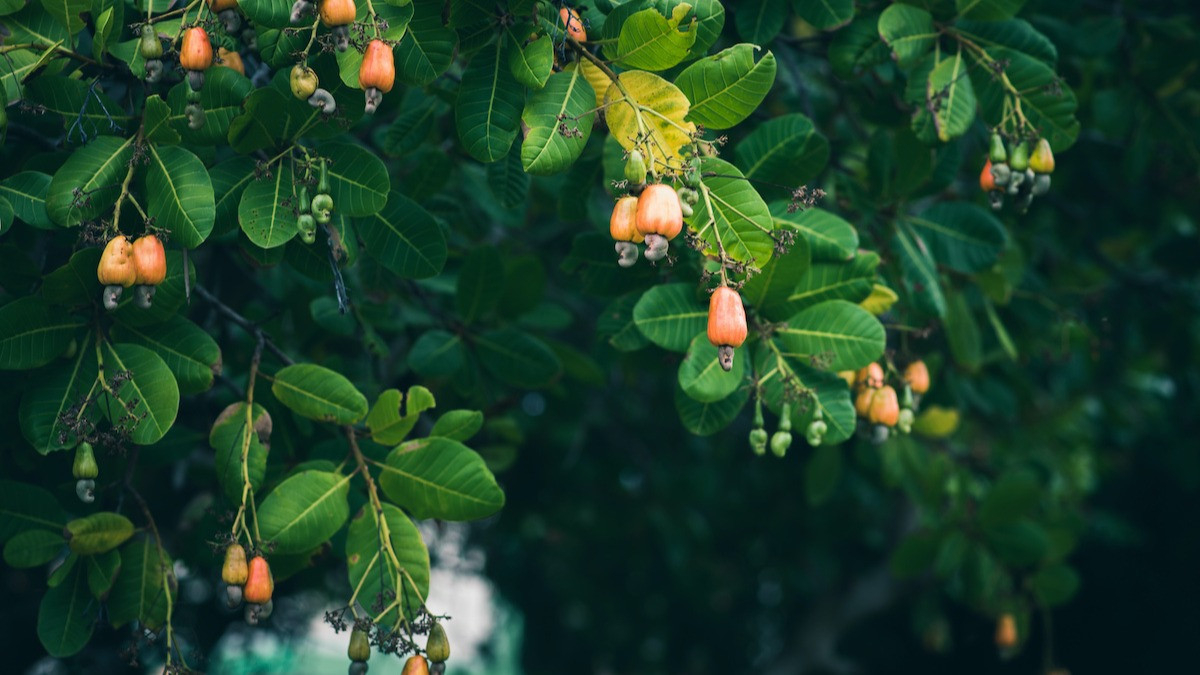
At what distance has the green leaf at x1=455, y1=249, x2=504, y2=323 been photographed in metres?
2.40

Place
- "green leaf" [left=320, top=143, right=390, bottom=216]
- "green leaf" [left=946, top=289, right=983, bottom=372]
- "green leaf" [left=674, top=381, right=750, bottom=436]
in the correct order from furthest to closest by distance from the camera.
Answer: "green leaf" [left=946, top=289, right=983, bottom=372] < "green leaf" [left=674, top=381, right=750, bottom=436] < "green leaf" [left=320, top=143, right=390, bottom=216]

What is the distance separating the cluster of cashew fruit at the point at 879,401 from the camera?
201cm

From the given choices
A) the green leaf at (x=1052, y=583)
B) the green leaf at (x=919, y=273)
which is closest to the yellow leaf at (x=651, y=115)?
the green leaf at (x=919, y=273)

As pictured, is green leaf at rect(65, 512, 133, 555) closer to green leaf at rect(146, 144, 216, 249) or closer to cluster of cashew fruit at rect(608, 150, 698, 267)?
green leaf at rect(146, 144, 216, 249)

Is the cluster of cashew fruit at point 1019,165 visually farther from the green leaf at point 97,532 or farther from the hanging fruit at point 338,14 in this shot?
the green leaf at point 97,532

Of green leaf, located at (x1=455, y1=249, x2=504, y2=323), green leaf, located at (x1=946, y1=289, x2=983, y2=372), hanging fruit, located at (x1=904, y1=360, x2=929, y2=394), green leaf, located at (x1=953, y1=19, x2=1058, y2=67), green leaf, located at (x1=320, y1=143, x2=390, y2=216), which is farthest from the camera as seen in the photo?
green leaf, located at (x1=946, y1=289, x2=983, y2=372)

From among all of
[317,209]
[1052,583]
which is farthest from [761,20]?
[1052,583]

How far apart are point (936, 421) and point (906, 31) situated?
1.17 m

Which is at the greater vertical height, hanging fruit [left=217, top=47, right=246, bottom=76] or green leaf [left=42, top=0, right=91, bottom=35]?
green leaf [left=42, top=0, right=91, bottom=35]

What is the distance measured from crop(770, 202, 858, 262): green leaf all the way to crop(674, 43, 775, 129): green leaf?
14.6 inches

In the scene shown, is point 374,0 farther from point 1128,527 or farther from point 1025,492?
point 1128,527

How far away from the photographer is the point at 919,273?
87.4 inches

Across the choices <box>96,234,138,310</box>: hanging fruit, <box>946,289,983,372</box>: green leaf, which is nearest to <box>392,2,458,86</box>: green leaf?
<box>96,234,138,310</box>: hanging fruit

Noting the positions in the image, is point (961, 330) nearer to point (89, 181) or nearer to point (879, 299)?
point (879, 299)
